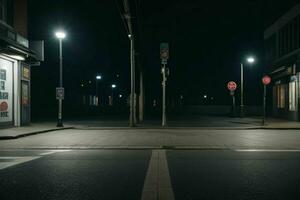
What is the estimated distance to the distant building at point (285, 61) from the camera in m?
34.9

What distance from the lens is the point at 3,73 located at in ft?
81.4

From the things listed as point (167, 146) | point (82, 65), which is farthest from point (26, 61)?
point (82, 65)

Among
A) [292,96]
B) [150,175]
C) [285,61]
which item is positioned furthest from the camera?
[285,61]

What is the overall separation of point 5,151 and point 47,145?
2085mm

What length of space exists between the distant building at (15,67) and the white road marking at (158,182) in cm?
1497

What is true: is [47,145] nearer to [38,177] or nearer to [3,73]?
[38,177]

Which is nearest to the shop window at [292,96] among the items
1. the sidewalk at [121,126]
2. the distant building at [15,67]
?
the sidewalk at [121,126]

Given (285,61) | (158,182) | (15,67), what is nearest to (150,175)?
(158,182)

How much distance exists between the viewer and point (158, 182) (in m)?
8.43

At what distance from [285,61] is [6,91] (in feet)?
82.3

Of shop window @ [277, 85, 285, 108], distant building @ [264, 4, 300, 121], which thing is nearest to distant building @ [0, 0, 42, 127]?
distant building @ [264, 4, 300, 121]

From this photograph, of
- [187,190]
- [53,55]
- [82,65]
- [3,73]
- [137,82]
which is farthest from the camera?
[82,65]

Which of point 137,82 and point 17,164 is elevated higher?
point 137,82

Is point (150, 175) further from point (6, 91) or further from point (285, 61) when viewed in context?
point (285, 61)
